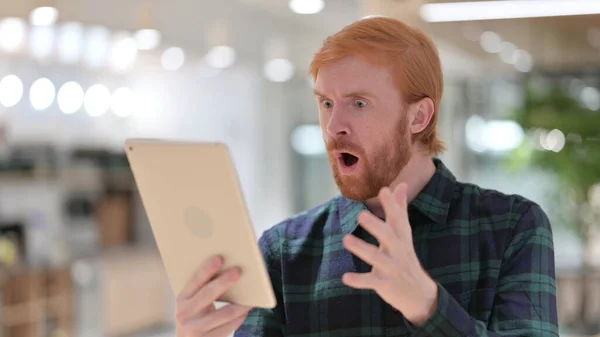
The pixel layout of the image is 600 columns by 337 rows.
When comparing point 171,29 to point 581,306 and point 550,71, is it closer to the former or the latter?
point 550,71

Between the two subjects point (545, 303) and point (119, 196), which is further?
point (119, 196)

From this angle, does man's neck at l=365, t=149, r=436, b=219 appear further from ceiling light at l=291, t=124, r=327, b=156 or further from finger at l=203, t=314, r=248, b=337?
ceiling light at l=291, t=124, r=327, b=156

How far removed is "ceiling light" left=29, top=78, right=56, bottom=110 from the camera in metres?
7.31

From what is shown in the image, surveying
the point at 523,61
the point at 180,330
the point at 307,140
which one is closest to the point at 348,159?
the point at 180,330

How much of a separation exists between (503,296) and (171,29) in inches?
275

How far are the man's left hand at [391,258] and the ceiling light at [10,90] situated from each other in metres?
6.41

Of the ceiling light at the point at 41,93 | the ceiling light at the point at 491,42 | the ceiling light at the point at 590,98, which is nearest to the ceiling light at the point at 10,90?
the ceiling light at the point at 41,93

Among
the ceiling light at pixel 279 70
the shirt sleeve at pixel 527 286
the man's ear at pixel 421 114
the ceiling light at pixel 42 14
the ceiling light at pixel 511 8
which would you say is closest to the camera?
the shirt sleeve at pixel 527 286

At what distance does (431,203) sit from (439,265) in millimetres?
109

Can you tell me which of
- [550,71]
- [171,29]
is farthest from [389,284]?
[171,29]

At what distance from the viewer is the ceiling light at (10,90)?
695 centimetres

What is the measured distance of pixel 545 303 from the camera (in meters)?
1.32

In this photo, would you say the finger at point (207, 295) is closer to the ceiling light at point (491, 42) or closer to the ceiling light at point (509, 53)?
the ceiling light at point (491, 42)

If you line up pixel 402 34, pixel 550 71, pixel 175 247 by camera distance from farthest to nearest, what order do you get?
pixel 550 71, pixel 402 34, pixel 175 247
